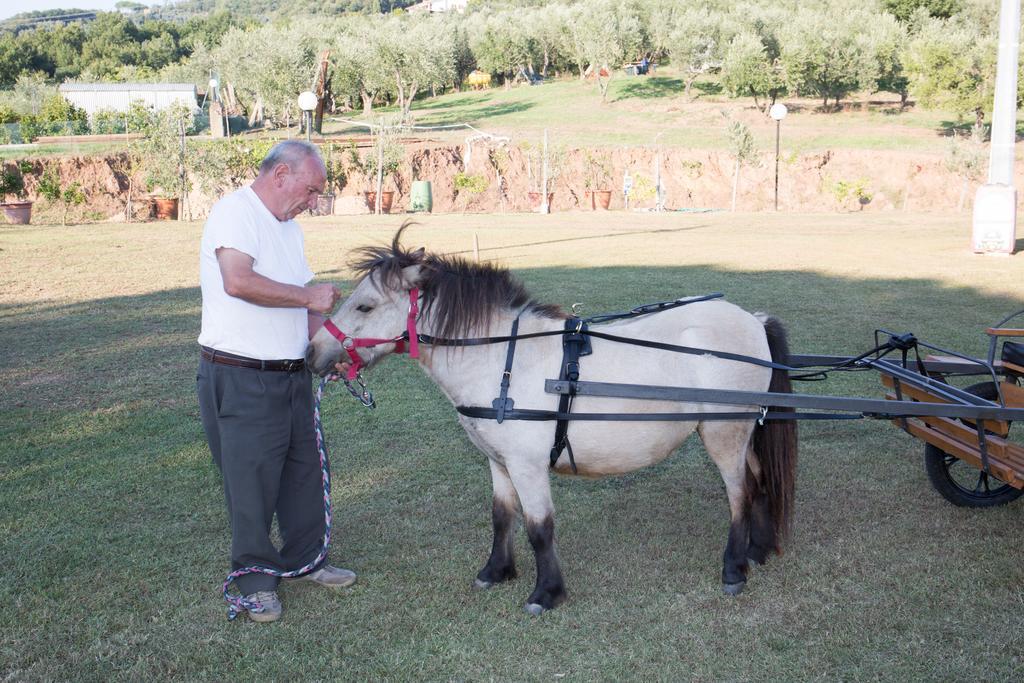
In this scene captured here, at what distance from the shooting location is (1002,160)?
1861 centimetres

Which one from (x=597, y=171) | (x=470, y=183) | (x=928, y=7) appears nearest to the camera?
(x=470, y=183)

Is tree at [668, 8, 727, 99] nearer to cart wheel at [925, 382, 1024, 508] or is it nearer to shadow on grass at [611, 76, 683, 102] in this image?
shadow on grass at [611, 76, 683, 102]

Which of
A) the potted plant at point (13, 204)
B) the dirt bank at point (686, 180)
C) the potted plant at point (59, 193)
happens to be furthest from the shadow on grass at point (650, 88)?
the potted plant at point (13, 204)

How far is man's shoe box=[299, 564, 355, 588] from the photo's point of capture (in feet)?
15.0

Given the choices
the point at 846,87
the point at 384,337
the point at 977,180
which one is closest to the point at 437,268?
the point at 384,337

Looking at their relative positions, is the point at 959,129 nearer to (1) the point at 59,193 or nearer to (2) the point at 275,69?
(2) the point at 275,69

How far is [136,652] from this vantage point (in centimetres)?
392

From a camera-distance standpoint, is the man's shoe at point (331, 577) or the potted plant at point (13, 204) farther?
the potted plant at point (13, 204)

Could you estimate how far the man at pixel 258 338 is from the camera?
3883 mm

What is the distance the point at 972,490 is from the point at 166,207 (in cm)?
3305

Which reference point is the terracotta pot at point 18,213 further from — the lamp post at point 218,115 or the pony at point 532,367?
the pony at point 532,367

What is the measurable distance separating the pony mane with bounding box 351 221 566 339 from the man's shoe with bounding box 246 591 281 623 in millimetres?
1599

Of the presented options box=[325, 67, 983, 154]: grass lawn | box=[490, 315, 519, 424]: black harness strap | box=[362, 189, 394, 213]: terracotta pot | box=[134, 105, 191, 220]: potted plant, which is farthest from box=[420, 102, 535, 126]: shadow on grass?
box=[490, 315, 519, 424]: black harness strap

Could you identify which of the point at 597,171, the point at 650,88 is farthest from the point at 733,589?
the point at 650,88
